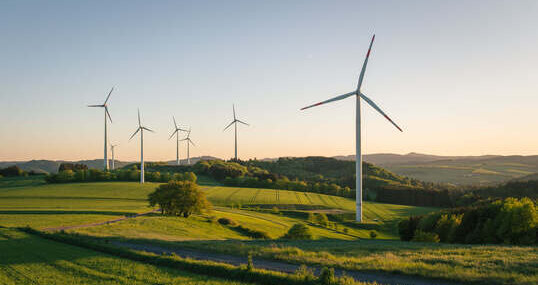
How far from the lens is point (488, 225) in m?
52.5

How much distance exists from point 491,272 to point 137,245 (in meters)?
29.0

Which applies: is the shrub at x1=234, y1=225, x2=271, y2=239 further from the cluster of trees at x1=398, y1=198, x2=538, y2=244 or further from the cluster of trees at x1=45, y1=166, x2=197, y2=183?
the cluster of trees at x1=45, y1=166, x2=197, y2=183

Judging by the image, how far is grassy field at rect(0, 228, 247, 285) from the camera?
22.8 m

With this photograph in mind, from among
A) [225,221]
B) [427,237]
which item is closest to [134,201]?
[225,221]

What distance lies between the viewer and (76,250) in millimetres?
32938

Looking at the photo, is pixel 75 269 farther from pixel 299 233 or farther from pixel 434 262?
pixel 299 233

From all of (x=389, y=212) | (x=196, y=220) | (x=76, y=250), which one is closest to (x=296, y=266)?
(x=76, y=250)

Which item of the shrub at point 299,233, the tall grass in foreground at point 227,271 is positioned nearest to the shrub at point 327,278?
the tall grass in foreground at point 227,271

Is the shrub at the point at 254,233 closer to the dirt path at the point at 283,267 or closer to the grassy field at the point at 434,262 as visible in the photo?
the dirt path at the point at 283,267

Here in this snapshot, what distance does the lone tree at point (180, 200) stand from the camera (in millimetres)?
75562

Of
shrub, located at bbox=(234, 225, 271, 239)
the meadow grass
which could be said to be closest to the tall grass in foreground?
the meadow grass

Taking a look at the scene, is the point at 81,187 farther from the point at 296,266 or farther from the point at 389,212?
the point at 296,266

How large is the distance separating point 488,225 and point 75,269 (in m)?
51.4

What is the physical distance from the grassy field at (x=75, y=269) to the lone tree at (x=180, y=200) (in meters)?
41.5
